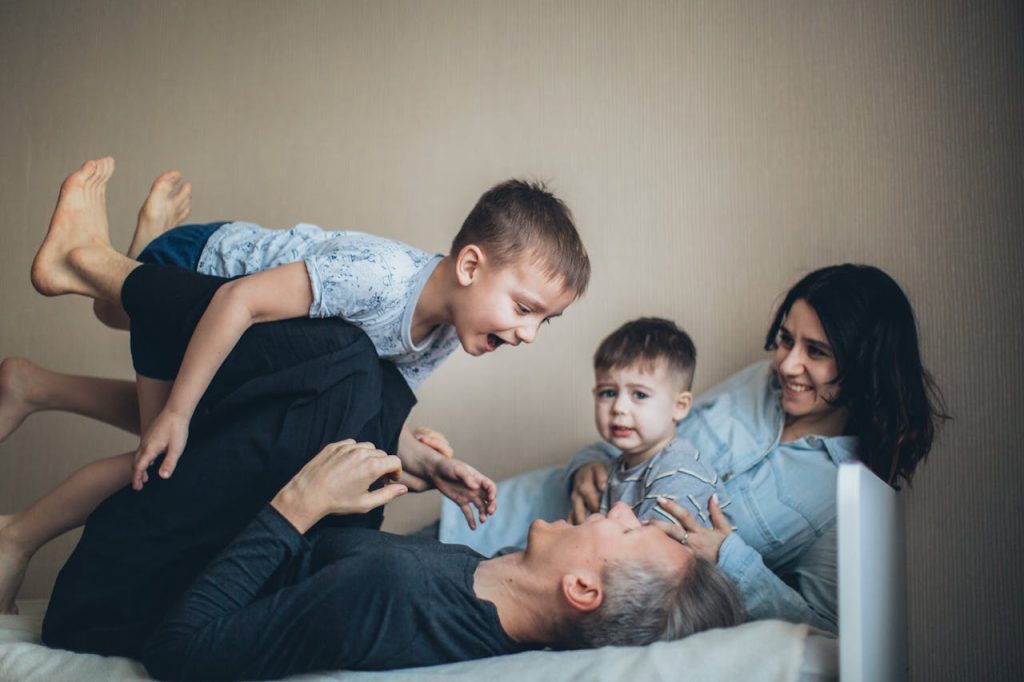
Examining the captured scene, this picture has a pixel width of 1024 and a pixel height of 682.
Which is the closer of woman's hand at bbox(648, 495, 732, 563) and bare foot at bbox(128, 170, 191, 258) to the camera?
woman's hand at bbox(648, 495, 732, 563)

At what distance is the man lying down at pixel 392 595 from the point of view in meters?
0.98

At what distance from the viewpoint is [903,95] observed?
5.99ft

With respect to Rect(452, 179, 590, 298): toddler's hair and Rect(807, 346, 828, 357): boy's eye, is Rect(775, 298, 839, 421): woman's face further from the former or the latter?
Rect(452, 179, 590, 298): toddler's hair

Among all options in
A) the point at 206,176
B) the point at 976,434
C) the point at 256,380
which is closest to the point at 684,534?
the point at 256,380

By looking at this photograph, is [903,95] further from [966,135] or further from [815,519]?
[815,519]

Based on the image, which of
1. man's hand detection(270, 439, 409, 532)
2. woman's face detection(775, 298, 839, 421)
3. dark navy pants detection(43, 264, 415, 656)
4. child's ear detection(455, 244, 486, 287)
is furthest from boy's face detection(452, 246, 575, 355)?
woman's face detection(775, 298, 839, 421)

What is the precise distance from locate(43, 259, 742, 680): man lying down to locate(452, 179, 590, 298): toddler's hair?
26 cm

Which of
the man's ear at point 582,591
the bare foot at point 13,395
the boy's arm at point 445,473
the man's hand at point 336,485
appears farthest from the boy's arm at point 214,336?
the man's ear at point 582,591

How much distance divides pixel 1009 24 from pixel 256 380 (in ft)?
5.10

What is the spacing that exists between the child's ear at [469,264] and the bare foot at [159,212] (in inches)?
23.3

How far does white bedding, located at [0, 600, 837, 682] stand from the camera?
936 millimetres

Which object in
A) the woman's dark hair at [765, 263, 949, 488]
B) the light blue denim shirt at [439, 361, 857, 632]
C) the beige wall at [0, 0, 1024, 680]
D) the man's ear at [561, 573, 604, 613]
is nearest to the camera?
the man's ear at [561, 573, 604, 613]

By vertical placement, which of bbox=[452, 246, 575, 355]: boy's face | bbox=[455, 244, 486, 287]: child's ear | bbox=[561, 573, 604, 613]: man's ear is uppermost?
bbox=[455, 244, 486, 287]: child's ear

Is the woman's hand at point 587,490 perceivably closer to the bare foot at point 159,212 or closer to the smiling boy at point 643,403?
the smiling boy at point 643,403
